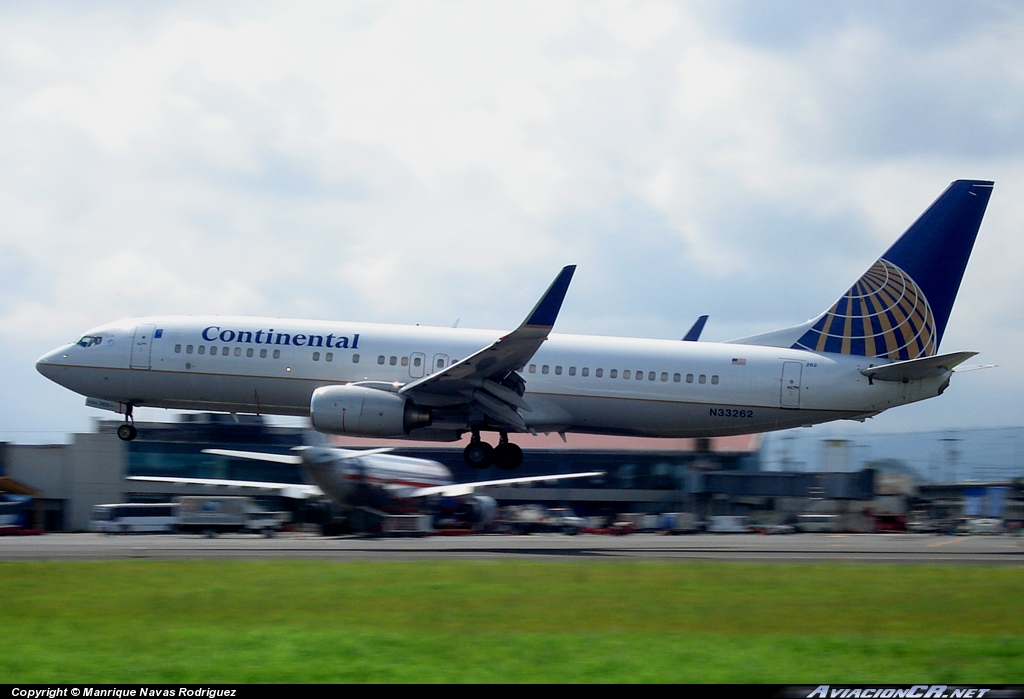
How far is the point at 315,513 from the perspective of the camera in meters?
39.3

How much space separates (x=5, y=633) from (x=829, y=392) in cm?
2270

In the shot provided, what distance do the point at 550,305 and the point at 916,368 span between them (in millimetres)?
9782

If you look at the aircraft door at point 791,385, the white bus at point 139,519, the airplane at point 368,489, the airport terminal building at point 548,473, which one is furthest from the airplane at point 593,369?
the white bus at point 139,519

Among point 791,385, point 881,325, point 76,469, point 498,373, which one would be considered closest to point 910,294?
point 881,325

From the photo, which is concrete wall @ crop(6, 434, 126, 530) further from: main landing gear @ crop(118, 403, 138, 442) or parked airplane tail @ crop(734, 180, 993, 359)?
parked airplane tail @ crop(734, 180, 993, 359)

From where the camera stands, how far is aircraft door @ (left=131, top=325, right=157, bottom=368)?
32812mm

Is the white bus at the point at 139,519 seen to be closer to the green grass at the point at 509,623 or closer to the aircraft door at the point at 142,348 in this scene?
the aircraft door at the point at 142,348

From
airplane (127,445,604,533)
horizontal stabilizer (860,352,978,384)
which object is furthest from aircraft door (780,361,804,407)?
airplane (127,445,604,533)

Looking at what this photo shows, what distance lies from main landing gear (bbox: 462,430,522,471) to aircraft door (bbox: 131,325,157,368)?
9603 millimetres

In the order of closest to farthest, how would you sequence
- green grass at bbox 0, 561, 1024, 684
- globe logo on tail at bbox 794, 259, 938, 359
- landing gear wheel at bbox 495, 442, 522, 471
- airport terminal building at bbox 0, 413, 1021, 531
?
1. green grass at bbox 0, 561, 1024, 684
2. globe logo on tail at bbox 794, 259, 938, 359
3. landing gear wheel at bbox 495, 442, 522, 471
4. airport terminal building at bbox 0, 413, 1021, 531

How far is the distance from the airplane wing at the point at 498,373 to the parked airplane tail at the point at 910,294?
23.0 ft

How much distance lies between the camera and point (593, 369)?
31.5 meters

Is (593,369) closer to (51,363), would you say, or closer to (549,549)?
(549,549)

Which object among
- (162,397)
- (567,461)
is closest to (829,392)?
(162,397)
